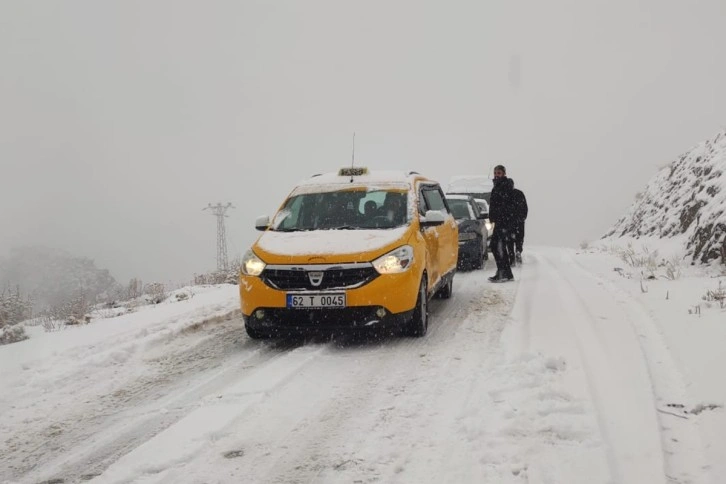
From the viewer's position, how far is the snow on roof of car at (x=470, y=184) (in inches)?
816

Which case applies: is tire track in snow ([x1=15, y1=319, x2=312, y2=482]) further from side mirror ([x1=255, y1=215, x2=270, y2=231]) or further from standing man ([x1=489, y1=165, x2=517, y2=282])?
standing man ([x1=489, y1=165, x2=517, y2=282])

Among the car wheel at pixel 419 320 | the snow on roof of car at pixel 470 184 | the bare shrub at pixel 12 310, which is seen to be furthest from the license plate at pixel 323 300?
the snow on roof of car at pixel 470 184

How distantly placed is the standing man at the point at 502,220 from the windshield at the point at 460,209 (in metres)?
2.58

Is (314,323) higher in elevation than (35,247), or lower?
higher

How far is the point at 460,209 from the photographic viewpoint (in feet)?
43.9

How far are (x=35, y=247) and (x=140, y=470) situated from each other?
225 ft

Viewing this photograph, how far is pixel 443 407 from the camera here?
376cm

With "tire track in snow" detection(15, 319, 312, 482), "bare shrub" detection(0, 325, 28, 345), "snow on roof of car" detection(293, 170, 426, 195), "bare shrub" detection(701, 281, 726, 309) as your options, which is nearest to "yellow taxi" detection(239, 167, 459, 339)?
"snow on roof of car" detection(293, 170, 426, 195)

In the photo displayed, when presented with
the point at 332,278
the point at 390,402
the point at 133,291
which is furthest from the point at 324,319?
the point at 133,291

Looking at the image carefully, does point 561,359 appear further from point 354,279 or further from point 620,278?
point 620,278

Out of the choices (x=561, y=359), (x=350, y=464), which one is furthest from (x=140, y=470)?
(x=561, y=359)

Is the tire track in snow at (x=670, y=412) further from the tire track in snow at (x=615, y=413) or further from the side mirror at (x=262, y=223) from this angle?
the side mirror at (x=262, y=223)

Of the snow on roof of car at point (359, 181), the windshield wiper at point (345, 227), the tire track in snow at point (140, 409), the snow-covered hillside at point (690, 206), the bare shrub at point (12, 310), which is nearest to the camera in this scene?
the tire track in snow at point (140, 409)

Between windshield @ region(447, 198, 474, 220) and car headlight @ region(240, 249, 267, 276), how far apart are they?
25.9 feet
